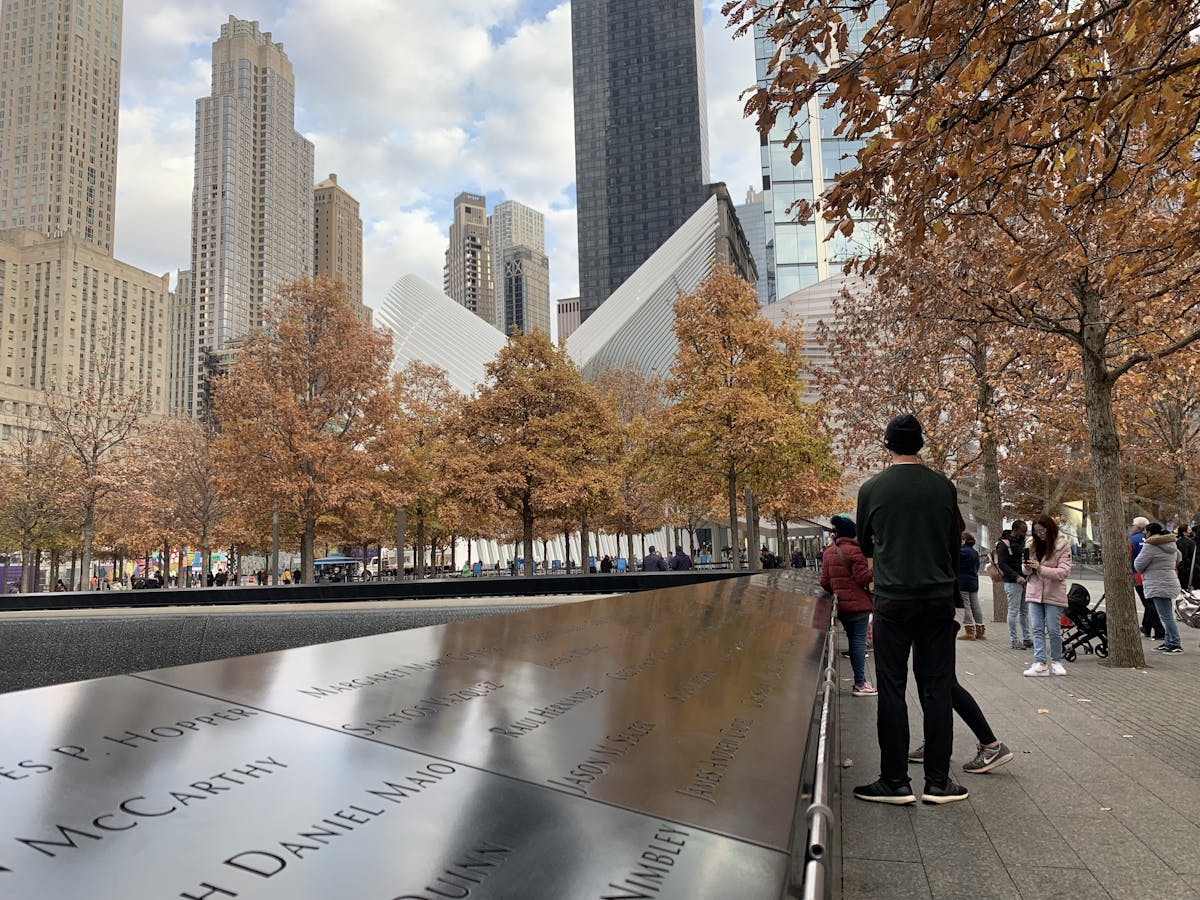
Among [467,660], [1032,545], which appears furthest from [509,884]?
[1032,545]

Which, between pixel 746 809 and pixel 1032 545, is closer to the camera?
pixel 746 809

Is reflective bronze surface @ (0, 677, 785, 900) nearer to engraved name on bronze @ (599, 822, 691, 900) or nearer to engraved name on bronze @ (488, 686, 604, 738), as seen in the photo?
engraved name on bronze @ (599, 822, 691, 900)

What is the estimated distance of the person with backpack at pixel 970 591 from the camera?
12.3 metres

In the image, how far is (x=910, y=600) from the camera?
4078mm

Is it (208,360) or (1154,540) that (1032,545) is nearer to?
(1154,540)

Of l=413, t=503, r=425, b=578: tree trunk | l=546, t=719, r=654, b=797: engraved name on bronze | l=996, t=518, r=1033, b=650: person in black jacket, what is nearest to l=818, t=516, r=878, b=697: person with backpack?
l=996, t=518, r=1033, b=650: person in black jacket

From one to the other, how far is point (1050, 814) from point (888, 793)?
0.85 m

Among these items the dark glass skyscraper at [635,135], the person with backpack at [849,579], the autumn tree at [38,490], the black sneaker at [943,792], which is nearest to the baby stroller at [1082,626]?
the person with backpack at [849,579]

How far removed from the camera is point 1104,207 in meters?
7.64

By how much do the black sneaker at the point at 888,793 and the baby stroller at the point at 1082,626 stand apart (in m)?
7.32

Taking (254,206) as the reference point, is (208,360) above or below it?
below

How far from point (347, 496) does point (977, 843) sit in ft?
64.5

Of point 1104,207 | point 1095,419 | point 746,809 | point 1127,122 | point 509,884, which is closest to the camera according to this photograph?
point 509,884

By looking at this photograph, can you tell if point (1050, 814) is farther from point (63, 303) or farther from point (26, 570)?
point (63, 303)
